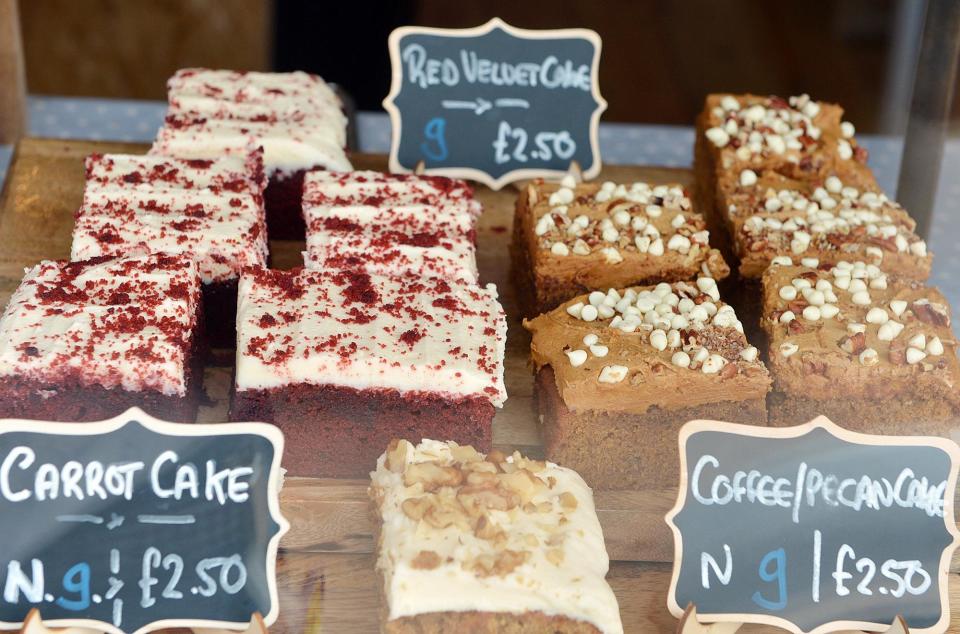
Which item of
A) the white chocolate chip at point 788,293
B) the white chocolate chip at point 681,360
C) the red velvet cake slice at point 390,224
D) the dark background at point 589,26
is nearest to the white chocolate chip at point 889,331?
the white chocolate chip at point 788,293

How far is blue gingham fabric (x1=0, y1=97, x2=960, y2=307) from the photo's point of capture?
4.13 m

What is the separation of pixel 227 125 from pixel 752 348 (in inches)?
65.6

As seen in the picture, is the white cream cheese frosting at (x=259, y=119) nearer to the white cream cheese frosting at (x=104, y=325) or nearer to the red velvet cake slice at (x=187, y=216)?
the red velvet cake slice at (x=187, y=216)

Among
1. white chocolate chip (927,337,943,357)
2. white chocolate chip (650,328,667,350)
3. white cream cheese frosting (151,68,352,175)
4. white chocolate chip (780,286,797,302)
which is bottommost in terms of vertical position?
white chocolate chip (927,337,943,357)

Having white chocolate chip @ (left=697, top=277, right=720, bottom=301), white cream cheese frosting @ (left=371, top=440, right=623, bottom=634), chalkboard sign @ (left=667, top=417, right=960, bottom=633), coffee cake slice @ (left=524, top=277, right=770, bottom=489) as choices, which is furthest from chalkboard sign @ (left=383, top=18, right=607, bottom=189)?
chalkboard sign @ (left=667, top=417, right=960, bottom=633)

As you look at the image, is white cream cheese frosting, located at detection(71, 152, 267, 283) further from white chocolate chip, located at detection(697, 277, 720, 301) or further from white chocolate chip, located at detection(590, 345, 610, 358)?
white chocolate chip, located at detection(697, 277, 720, 301)

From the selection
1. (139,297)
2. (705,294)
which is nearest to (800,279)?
(705,294)

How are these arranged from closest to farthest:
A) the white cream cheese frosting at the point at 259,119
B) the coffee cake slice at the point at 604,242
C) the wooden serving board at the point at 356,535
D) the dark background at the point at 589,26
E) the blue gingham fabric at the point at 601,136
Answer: the wooden serving board at the point at 356,535
the coffee cake slice at the point at 604,242
the white cream cheese frosting at the point at 259,119
the blue gingham fabric at the point at 601,136
the dark background at the point at 589,26

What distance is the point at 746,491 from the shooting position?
2.31 metres

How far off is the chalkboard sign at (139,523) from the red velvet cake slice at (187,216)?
84 centimetres

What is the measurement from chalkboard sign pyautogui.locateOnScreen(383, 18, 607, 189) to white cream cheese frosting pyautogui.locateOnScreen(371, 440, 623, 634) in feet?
4.85

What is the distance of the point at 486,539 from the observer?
223 cm

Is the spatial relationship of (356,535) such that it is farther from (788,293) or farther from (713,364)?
(788,293)

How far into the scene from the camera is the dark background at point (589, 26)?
6.07 metres
